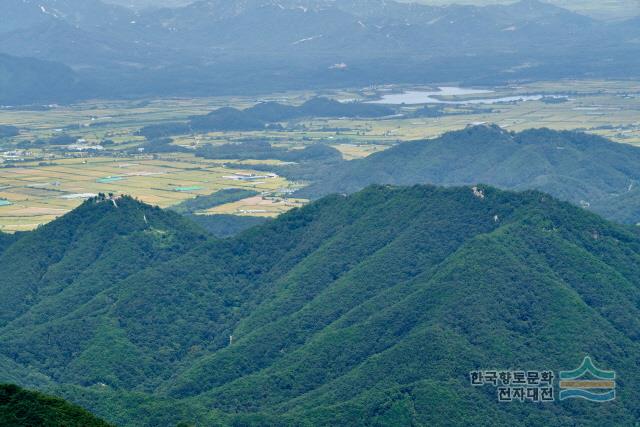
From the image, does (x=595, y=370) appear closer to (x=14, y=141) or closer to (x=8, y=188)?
(x=8, y=188)

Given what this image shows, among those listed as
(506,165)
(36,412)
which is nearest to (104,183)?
(506,165)

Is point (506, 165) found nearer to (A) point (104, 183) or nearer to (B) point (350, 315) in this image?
(A) point (104, 183)

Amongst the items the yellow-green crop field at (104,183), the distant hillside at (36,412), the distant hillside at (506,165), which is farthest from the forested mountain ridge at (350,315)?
the distant hillside at (506,165)

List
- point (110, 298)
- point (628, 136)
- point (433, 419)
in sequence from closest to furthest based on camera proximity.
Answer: point (433, 419) → point (110, 298) → point (628, 136)

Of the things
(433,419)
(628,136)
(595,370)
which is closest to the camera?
(433,419)

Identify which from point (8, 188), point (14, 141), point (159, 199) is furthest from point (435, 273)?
point (14, 141)
